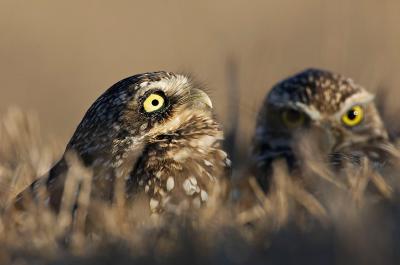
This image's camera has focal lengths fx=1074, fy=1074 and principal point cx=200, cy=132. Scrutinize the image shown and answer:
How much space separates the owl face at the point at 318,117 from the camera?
730 centimetres

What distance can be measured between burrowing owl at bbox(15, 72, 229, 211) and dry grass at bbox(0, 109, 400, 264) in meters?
0.15

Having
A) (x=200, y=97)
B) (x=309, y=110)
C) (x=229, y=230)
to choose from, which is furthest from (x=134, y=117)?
(x=309, y=110)

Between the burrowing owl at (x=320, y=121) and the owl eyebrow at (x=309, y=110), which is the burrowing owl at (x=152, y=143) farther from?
the owl eyebrow at (x=309, y=110)

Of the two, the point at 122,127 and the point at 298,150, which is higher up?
the point at 122,127

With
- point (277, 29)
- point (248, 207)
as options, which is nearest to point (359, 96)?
point (248, 207)

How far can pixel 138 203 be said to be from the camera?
548cm

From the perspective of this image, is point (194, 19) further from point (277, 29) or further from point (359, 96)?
point (359, 96)

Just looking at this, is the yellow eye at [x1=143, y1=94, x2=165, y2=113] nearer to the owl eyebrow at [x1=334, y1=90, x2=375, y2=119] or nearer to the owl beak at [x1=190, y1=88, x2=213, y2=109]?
the owl beak at [x1=190, y1=88, x2=213, y2=109]

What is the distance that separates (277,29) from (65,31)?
3165 millimetres

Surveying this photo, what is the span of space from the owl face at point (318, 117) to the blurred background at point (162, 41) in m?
2.62

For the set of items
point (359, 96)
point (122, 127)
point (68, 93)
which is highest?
point (122, 127)

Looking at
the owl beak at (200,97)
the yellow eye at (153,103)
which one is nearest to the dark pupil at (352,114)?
the owl beak at (200,97)

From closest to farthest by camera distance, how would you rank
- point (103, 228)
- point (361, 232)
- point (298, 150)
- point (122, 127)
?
point (361, 232) < point (103, 228) < point (122, 127) < point (298, 150)

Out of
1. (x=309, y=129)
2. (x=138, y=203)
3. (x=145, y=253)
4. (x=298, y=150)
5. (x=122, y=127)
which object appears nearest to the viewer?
(x=145, y=253)
